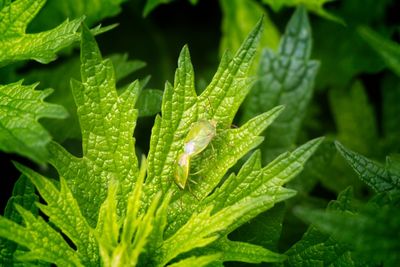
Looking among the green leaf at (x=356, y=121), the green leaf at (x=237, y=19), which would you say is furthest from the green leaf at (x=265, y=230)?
the green leaf at (x=237, y=19)

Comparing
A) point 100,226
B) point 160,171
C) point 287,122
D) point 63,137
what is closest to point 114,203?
point 100,226

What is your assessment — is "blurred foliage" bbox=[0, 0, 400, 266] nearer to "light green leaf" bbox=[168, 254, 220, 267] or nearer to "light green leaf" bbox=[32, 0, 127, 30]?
"light green leaf" bbox=[32, 0, 127, 30]

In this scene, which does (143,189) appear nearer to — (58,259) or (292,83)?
(58,259)

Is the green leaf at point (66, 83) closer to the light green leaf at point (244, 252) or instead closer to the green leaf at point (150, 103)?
the green leaf at point (150, 103)

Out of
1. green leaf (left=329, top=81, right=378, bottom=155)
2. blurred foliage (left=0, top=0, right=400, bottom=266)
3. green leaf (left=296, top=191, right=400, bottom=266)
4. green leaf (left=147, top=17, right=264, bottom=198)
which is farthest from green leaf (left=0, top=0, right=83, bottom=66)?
green leaf (left=329, top=81, right=378, bottom=155)

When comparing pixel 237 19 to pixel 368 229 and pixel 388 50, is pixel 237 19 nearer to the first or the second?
pixel 388 50
